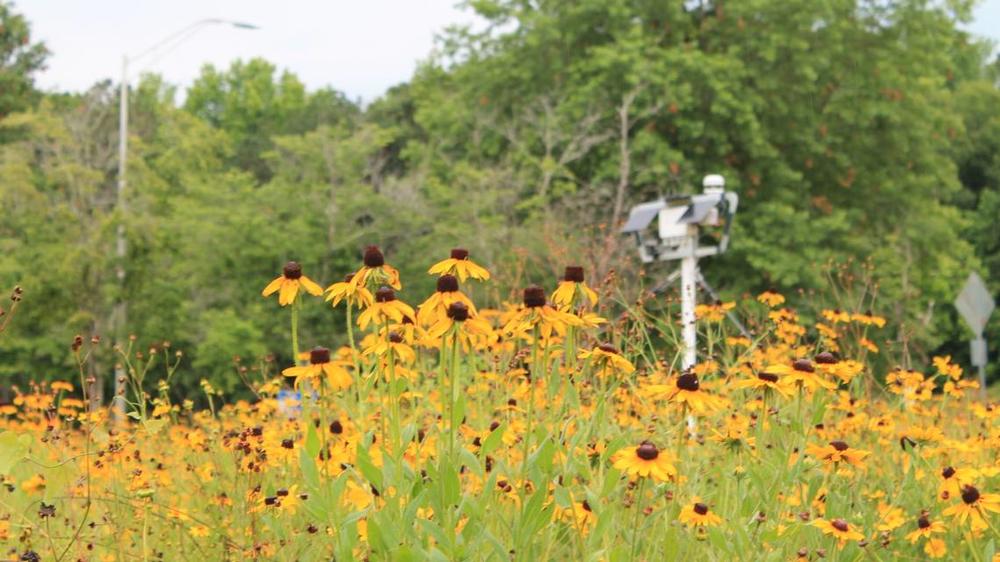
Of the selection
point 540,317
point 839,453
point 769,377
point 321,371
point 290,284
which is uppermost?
point 290,284

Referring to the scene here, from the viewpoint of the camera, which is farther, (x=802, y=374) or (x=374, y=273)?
(x=802, y=374)

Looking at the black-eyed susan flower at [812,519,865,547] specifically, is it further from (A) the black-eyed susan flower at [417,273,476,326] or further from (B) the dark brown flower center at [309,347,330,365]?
(B) the dark brown flower center at [309,347,330,365]

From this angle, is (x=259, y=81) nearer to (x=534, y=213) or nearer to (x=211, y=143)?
(x=211, y=143)

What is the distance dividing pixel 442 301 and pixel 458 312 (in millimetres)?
112

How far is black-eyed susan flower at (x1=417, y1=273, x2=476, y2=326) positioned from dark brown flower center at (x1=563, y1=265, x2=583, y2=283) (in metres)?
0.37

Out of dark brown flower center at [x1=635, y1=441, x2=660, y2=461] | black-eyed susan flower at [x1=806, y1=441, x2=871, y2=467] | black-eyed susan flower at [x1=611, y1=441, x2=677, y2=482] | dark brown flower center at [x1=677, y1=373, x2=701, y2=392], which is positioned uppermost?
dark brown flower center at [x1=677, y1=373, x2=701, y2=392]

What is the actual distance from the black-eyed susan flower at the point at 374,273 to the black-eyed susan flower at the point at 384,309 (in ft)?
0.31

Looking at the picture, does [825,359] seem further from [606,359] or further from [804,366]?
[606,359]

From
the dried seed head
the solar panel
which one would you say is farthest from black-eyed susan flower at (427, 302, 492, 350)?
the solar panel

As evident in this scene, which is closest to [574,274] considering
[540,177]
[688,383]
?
[688,383]

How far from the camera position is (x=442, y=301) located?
8.66 feet

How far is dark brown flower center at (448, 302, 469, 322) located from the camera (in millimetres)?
2539

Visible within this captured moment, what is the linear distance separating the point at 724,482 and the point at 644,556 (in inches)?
14.7

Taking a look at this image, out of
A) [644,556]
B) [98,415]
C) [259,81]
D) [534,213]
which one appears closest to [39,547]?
[98,415]
